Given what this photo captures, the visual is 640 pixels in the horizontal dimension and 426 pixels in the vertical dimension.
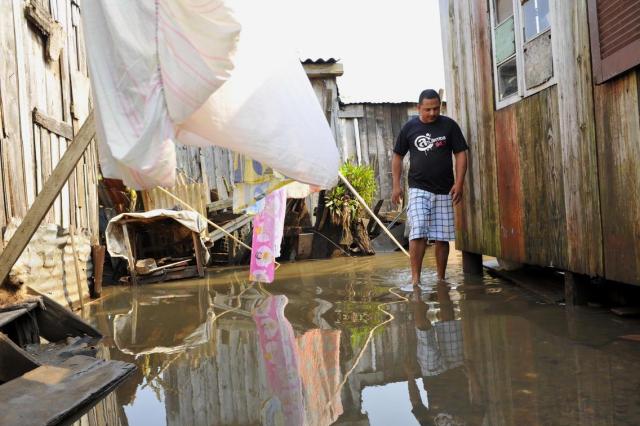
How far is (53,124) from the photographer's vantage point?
6.30 m

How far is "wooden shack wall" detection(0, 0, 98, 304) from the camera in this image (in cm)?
518

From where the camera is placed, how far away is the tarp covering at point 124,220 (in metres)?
7.98

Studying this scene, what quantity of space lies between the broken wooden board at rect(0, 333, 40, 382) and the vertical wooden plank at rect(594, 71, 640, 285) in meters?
3.38

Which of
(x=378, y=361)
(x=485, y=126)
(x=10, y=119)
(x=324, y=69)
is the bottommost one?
(x=378, y=361)

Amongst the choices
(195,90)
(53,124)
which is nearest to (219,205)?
(53,124)

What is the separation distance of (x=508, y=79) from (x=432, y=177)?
1.18 meters

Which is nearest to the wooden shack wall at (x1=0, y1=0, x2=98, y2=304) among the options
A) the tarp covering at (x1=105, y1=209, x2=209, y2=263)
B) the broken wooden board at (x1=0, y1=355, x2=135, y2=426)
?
the tarp covering at (x1=105, y1=209, x2=209, y2=263)

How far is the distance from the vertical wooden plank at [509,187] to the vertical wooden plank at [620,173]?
1.28 metres

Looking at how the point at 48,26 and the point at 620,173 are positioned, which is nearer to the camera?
the point at 620,173

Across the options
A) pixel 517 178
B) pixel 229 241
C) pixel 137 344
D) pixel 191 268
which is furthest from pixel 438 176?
pixel 229 241

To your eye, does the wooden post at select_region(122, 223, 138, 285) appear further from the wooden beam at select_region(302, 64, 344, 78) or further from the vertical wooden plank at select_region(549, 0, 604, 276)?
the vertical wooden plank at select_region(549, 0, 604, 276)

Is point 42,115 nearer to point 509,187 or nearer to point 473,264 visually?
point 509,187

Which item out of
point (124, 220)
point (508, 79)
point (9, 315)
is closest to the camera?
point (9, 315)

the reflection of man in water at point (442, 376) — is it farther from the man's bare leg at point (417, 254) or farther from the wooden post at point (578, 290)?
the man's bare leg at point (417, 254)
